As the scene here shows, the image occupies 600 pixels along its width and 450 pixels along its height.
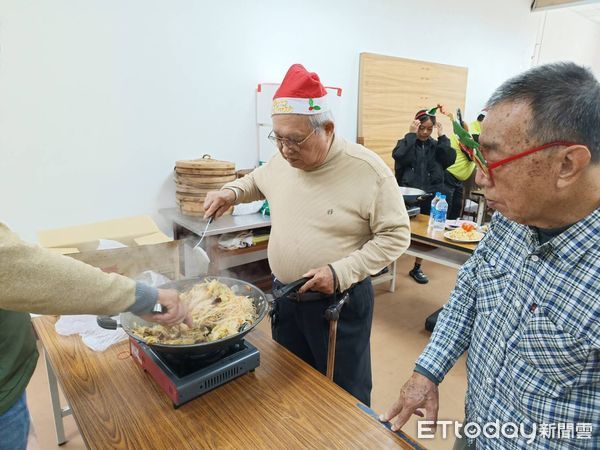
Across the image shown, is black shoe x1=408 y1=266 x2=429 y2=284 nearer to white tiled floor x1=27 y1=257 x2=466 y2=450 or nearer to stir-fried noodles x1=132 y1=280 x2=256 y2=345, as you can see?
white tiled floor x1=27 y1=257 x2=466 y2=450

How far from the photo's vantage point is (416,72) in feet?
16.4

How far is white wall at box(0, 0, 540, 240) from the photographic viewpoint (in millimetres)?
2613

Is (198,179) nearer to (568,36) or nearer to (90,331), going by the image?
(90,331)

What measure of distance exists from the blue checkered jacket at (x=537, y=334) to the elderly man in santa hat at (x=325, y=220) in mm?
473

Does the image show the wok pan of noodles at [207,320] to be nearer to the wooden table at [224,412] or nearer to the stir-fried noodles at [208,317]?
the stir-fried noodles at [208,317]

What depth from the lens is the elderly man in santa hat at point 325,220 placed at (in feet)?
4.98

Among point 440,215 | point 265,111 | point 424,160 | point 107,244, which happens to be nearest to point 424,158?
point 424,160

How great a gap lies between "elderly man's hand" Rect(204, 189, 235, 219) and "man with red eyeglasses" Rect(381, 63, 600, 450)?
45.6 inches

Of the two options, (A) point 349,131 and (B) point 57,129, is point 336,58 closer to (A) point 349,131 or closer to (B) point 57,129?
(A) point 349,131

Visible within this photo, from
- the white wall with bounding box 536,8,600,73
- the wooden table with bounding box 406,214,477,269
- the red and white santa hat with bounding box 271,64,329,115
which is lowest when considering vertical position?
the wooden table with bounding box 406,214,477,269

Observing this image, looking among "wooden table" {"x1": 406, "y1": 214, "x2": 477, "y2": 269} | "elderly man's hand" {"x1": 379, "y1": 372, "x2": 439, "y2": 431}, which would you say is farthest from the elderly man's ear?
"wooden table" {"x1": 406, "y1": 214, "x2": 477, "y2": 269}

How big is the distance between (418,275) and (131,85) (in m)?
3.46

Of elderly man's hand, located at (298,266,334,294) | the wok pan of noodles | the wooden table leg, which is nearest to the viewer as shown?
the wok pan of noodles

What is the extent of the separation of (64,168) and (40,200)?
0.29 meters
